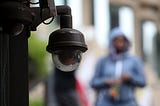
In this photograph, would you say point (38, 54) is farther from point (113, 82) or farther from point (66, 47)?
point (66, 47)

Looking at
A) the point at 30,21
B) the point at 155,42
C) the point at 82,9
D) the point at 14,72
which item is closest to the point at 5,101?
the point at 14,72

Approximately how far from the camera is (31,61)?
17719mm

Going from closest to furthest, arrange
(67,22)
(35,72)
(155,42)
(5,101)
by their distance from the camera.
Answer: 1. (5,101)
2. (67,22)
3. (35,72)
4. (155,42)

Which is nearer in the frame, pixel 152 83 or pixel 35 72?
pixel 35 72

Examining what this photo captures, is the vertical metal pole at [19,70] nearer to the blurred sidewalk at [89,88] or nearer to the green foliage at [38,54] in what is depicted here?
the blurred sidewalk at [89,88]

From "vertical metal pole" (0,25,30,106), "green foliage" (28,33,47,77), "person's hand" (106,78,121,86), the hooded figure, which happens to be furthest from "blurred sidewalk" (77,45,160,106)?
"vertical metal pole" (0,25,30,106)

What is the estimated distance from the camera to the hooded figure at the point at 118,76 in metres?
7.80

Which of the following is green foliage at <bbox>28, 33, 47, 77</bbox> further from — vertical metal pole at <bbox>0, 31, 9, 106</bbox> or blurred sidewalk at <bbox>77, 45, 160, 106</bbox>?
vertical metal pole at <bbox>0, 31, 9, 106</bbox>

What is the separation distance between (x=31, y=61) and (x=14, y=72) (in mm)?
13985

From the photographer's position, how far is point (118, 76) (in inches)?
310

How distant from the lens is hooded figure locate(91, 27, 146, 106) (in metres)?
7.80

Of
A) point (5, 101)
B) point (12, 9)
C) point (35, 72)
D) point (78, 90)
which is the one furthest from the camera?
point (35, 72)

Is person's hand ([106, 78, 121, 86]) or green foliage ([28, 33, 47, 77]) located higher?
person's hand ([106, 78, 121, 86])

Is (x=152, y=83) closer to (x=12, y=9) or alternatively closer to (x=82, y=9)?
(x=82, y=9)
